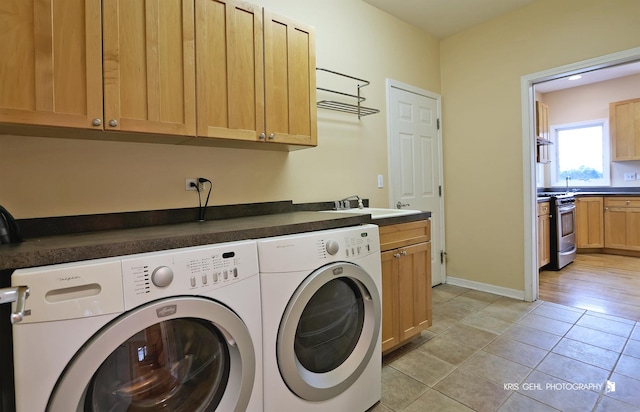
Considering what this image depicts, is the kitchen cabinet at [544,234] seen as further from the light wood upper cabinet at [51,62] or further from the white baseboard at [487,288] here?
Result: the light wood upper cabinet at [51,62]

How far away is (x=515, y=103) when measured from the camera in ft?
10.1

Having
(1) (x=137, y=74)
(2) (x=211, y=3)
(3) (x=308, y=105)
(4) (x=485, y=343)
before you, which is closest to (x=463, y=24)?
(3) (x=308, y=105)

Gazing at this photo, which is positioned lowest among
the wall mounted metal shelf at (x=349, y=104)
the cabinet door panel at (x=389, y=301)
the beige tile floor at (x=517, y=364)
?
the beige tile floor at (x=517, y=364)

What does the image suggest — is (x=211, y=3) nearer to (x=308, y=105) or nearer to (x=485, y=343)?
(x=308, y=105)

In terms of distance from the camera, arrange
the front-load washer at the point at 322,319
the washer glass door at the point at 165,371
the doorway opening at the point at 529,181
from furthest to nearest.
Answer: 1. the doorway opening at the point at 529,181
2. the front-load washer at the point at 322,319
3. the washer glass door at the point at 165,371

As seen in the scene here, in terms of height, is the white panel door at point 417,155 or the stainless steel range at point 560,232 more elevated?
the white panel door at point 417,155

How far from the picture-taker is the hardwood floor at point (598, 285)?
2.85 metres

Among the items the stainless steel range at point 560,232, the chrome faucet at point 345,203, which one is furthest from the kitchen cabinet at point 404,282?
the stainless steel range at point 560,232

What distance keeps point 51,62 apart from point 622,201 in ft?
20.9

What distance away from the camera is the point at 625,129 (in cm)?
479

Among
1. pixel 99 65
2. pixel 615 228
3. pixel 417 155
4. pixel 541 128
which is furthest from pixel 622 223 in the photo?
pixel 99 65

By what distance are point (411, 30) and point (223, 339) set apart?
11.1 ft

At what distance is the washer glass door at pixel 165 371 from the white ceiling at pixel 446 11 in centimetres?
297

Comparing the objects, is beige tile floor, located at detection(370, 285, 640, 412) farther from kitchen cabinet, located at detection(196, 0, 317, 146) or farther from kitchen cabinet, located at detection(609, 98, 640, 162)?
kitchen cabinet, located at detection(609, 98, 640, 162)
